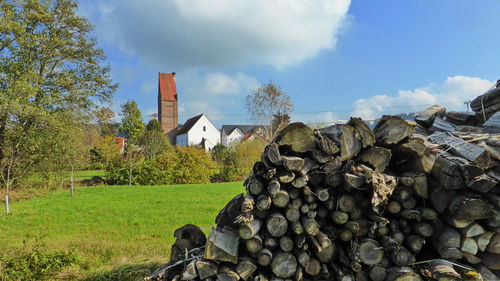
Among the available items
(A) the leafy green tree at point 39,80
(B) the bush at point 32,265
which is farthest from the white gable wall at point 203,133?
(B) the bush at point 32,265

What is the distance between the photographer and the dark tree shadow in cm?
393

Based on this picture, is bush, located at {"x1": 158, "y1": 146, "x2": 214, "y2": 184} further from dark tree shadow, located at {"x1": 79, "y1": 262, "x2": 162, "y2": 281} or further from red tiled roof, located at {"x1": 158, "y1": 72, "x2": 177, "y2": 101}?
red tiled roof, located at {"x1": 158, "y1": 72, "x2": 177, "y2": 101}

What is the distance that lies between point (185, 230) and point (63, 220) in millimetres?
7066

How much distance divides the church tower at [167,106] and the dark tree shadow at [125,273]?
60422 millimetres

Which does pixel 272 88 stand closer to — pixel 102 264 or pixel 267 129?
pixel 267 129

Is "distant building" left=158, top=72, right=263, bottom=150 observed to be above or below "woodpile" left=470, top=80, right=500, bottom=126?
above

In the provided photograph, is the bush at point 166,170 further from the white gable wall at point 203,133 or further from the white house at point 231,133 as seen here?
the white house at point 231,133

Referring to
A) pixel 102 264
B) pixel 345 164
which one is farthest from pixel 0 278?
pixel 345 164

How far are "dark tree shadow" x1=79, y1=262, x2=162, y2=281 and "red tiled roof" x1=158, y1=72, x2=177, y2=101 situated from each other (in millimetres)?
62634

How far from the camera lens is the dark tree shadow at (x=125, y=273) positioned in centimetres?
393

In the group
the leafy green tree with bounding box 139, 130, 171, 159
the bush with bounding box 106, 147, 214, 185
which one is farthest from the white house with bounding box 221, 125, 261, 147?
the bush with bounding box 106, 147, 214, 185

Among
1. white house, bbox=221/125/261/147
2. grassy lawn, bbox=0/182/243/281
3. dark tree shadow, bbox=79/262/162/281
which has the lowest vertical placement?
grassy lawn, bbox=0/182/243/281

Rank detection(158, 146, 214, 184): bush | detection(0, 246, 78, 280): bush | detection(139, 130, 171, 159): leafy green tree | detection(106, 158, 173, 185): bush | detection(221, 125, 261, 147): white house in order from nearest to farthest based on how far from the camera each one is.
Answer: detection(0, 246, 78, 280): bush
detection(106, 158, 173, 185): bush
detection(158, 146, 214, 184): bush
detection(139, 130, 171, 159): leafy green tree
detection(221, 125, 261, 147): white house

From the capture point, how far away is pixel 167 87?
6631cm
